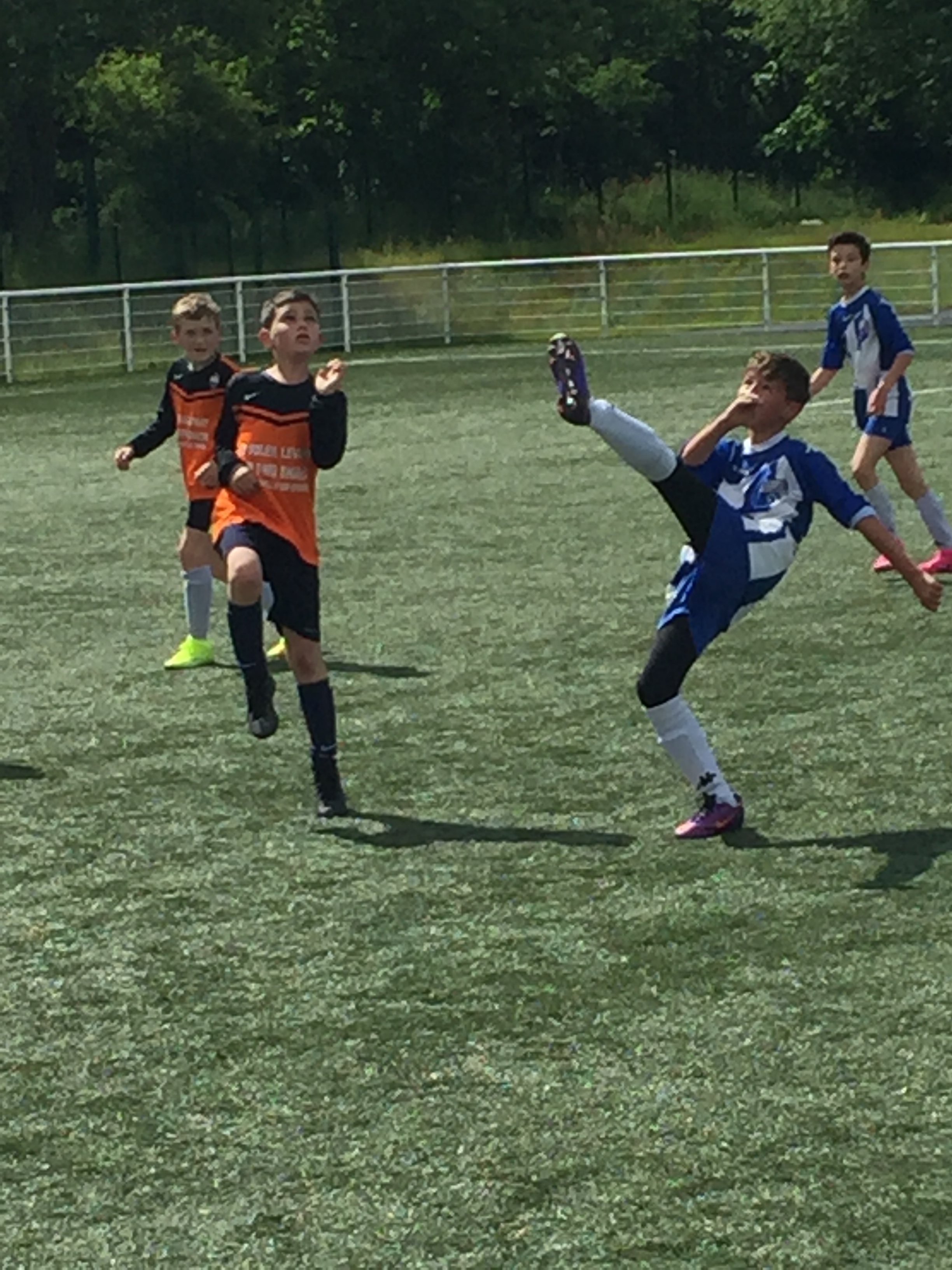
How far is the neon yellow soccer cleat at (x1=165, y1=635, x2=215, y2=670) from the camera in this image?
9852 mm

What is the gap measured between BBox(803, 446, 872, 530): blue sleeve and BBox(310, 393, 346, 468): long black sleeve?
4.77 ft

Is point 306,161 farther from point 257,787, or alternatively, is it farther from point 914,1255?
point 914,1255

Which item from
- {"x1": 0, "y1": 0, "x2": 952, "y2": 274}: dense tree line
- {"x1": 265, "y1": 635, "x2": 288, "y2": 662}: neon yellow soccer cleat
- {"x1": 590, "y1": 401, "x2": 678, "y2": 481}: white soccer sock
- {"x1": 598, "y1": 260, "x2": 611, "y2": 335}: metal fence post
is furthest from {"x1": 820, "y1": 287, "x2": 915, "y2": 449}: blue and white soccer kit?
{"x1": 0, "y1": 0, "x2": 952, "y2": 274}: dense tree line

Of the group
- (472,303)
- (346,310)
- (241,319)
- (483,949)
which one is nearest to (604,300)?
(472,303)

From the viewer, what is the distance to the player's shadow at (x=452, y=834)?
6.81 meters

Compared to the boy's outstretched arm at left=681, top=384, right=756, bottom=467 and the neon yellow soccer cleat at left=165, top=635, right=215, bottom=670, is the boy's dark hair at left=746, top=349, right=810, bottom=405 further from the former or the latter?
the neon yellow soccer cleat at left=165, top=635, right=215, bottom=670

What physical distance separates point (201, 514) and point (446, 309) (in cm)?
2075

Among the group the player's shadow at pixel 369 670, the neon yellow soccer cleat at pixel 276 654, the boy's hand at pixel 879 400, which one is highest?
the boy's hand at pixel 879 400

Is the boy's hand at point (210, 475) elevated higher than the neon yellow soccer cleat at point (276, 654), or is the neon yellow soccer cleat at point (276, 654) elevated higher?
the boy's hand at point (210, 475)

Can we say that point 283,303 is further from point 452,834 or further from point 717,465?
point 452,834

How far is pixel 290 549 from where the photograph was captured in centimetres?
720

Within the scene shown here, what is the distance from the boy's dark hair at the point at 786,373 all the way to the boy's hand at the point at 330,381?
1.28 metres

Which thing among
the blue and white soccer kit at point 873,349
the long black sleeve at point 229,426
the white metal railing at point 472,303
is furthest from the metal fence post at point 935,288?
the long black sleeve at point 229,426

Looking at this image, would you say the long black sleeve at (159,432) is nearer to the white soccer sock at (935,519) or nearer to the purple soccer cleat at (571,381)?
the purple soccer cleat at (571,381)
